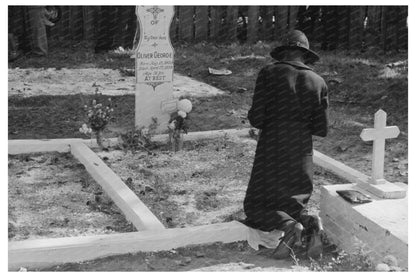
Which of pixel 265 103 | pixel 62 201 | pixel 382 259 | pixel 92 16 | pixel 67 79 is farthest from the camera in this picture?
pixel 92 16

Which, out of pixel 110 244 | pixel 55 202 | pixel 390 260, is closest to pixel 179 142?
pixel 55 202

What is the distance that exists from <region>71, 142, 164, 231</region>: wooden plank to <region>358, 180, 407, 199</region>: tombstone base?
1.63 m

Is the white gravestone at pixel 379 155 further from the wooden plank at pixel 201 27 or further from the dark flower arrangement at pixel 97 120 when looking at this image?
the wooden plank at pixel 201 27

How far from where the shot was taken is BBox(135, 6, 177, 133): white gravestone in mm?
8164

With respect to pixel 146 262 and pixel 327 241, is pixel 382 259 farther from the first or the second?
pixel 146 262

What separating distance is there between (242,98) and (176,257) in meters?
5.52

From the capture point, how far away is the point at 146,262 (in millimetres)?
5195

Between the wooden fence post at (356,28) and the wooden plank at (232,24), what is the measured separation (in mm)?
2473

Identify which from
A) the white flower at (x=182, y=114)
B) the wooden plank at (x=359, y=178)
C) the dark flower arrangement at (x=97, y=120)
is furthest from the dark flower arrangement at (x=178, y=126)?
the wooden plank at (x=359, y=178)

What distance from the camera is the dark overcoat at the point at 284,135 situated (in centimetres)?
548

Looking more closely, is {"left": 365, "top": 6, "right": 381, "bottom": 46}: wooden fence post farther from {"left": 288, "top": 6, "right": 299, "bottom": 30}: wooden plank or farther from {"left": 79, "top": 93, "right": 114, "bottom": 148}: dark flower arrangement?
{"left": 79, "top": 93, "right": 114, "bottom": 148}: dark flower arrangement

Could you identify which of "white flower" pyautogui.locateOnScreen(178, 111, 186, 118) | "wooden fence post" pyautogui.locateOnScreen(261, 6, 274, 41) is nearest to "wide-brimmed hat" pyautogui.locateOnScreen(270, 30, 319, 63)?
"white flower" pyautogui.locateOnScreen(178, 111, 186, 118)

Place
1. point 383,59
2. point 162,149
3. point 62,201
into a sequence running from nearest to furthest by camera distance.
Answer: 1. point 62,201
2. point 162,149
3. point 383,59

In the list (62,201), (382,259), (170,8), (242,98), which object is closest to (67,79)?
(242,98)
